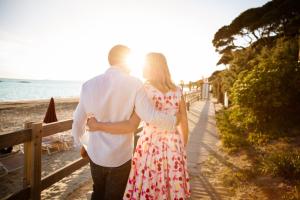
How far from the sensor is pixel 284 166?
182 inches

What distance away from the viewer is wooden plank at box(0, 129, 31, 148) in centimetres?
263

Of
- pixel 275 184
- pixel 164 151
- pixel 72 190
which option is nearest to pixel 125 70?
pixel 164 151

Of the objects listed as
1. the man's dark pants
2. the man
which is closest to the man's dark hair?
the man

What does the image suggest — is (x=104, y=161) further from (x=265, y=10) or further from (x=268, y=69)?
(x=265, y=10)

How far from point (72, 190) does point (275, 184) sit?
3.52 metres

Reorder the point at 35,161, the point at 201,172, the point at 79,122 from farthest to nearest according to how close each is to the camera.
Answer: the point at 201,172 < the point at 35,161 < the point at 79,122

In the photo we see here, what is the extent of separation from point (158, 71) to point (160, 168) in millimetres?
959

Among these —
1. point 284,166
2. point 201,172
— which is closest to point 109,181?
point 284,166

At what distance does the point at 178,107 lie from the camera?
255cm

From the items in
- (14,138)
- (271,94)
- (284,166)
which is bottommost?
(284,166)

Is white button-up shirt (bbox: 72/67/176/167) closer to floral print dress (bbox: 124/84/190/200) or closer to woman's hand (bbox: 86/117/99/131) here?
woman's hand (bbox: 86/117/99/131)

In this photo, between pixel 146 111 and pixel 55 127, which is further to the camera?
pixel 55 127

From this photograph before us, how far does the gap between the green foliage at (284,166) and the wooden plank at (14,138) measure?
413 cm

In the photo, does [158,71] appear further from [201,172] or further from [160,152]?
[201,172]
